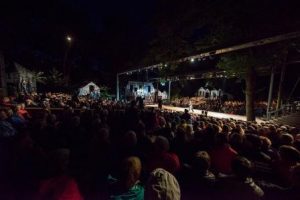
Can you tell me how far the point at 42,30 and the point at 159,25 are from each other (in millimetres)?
27539

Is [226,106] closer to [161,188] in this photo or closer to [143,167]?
[143,167]

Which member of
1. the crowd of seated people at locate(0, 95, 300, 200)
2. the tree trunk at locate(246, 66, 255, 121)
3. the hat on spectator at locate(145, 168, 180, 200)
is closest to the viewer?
the hat on spectator at locate(145, 168, 180, 200)

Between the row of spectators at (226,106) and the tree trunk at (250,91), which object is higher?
the tree trunk at (250,91)

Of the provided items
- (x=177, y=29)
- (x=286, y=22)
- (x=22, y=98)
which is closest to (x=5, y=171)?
(x=22, y=98)

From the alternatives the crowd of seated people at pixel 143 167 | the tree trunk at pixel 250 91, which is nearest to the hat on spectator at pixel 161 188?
the crowd of seated people at pixel 143 167

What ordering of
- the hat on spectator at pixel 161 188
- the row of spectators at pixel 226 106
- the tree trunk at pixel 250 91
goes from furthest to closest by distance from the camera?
the row of spectators at pixel 226 106 → the tree trunk at pixel 250 91 → the hat on spectator at pixel 161 188

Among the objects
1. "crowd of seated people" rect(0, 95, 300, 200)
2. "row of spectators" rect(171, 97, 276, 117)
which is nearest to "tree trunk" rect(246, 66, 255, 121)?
"row of spectators" rect(171, 97, 276, 117)

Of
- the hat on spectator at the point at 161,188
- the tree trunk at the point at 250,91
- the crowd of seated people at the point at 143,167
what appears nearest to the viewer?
the hat on spectator at the point at 161,188

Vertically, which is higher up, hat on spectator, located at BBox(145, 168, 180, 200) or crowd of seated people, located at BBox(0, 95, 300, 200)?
hat on spectator, located at BBox(145, 168, 180, 200)

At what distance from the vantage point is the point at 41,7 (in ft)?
119

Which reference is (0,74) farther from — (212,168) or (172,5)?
(212,168)

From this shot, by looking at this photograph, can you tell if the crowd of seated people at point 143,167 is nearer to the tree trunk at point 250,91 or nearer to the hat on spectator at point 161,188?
the hat on spectator at point 161,188

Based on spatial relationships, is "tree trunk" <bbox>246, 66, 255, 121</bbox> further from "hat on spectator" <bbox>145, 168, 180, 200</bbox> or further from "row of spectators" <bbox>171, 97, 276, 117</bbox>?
"hat on spectator" <bbox>145, 168, 180, 200</bbox>

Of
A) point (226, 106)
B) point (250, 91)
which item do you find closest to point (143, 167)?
point (250, 91)
